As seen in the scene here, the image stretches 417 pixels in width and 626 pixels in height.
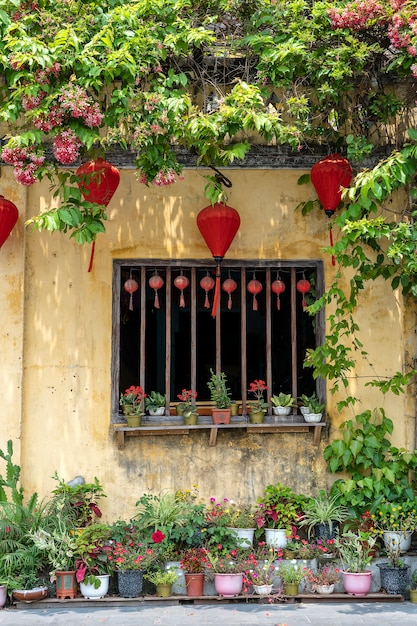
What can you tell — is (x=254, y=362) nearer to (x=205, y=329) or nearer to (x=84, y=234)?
(x=205, y=329)

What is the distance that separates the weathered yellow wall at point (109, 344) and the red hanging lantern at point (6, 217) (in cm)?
29

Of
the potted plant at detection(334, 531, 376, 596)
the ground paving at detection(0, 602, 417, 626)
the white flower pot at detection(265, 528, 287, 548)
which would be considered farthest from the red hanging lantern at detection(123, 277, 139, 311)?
the potted plant at detection(334, 531, 376, 596)

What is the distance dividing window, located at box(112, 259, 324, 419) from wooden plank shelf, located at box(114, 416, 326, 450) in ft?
0.85

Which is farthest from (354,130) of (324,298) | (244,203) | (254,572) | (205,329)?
(254,572)

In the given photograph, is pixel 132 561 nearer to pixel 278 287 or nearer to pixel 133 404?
pixel 133 404

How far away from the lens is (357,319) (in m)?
8.55

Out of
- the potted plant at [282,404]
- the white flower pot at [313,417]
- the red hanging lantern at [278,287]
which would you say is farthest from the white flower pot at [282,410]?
the red hanging lantern at [278,287]

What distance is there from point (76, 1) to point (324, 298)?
353 centimetres

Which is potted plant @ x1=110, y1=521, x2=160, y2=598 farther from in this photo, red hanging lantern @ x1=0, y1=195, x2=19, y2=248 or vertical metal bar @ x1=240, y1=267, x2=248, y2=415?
red hanging lantern @ x1=0, y1=195, x2=19, y2=248

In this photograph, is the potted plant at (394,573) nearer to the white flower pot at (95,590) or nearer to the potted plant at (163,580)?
the potted plant at (163,580)

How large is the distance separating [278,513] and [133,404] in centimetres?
179

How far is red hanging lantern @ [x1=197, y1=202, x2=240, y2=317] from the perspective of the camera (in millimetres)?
8078

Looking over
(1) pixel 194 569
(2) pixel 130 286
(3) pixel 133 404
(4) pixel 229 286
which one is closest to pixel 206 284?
(4) pixel 229 286

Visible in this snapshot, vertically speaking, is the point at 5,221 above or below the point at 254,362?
above
